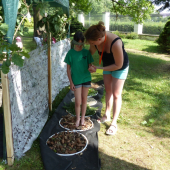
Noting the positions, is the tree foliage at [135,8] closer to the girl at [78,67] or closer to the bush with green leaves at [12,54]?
the girl at [78,67]

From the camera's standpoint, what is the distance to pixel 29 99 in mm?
2611

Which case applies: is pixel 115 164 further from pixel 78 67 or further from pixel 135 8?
pixel 135 8

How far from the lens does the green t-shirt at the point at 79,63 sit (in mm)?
2623

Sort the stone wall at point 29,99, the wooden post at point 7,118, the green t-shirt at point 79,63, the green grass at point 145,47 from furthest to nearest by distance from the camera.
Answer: the green grass at point 145,47 < the green t-shirt at point 79,63 < the stone wall at point 29,99 < the wooden post at point 7,118

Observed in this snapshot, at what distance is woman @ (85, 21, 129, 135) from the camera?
225 centimetres

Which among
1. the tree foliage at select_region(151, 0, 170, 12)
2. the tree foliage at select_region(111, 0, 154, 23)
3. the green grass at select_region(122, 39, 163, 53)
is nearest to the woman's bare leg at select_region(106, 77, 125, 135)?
the tree foliage at select_region(151, 0, 170, 12)

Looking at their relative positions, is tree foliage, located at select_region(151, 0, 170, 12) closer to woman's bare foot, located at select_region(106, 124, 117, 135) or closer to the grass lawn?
the grass lawn

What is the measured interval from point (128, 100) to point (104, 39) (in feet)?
7.27

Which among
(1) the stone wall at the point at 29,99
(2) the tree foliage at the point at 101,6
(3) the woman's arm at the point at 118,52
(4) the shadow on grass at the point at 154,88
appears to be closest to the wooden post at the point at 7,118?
(1) the stone wall at the point at 29,99

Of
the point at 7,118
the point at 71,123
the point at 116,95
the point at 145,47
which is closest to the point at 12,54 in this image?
the point at 7,118

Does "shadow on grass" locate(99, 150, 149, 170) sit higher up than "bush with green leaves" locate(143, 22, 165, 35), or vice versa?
"bush with green leaves" locate(143, 22, 165, 35)

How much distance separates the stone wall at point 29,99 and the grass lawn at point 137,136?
20 centimetres

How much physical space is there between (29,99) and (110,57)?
1314 millimetres

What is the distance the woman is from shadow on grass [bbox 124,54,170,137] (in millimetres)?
940
